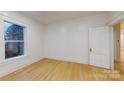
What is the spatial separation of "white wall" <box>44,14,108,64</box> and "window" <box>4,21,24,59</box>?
2.25m

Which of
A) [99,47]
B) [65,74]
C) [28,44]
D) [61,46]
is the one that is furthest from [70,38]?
[65,74]

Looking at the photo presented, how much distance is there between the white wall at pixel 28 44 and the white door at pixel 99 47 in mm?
2947

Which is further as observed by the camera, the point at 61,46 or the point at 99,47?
the point at 61,46

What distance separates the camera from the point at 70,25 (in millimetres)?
6117

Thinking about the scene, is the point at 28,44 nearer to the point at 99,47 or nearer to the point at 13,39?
the point at 13,39

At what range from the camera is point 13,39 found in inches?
177

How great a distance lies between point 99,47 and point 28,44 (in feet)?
10.9

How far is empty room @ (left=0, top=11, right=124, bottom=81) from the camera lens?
147 inches
